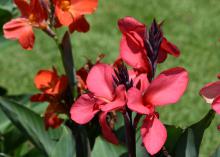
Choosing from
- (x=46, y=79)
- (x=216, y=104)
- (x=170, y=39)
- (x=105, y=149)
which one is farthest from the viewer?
(x=170, y=39)

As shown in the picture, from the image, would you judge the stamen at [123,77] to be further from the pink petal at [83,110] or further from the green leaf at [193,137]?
the green leaf at [193,137]

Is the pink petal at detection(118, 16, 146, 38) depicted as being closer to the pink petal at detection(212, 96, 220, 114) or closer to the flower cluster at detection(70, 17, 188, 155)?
the flower cluster at detection(70, 17, 188, 155)

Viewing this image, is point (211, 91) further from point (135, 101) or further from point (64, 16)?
point (64, 16)

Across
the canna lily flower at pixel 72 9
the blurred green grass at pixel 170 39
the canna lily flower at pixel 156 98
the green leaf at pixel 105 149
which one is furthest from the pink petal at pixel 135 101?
the blurred green grass at pixel 170 39

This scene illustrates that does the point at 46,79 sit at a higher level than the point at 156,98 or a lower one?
lower

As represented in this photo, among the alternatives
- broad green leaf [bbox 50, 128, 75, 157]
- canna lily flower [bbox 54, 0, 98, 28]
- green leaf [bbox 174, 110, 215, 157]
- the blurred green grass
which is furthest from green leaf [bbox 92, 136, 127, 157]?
the blurred green grass

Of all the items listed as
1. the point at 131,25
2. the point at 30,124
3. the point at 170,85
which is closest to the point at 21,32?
the point at 30,124
